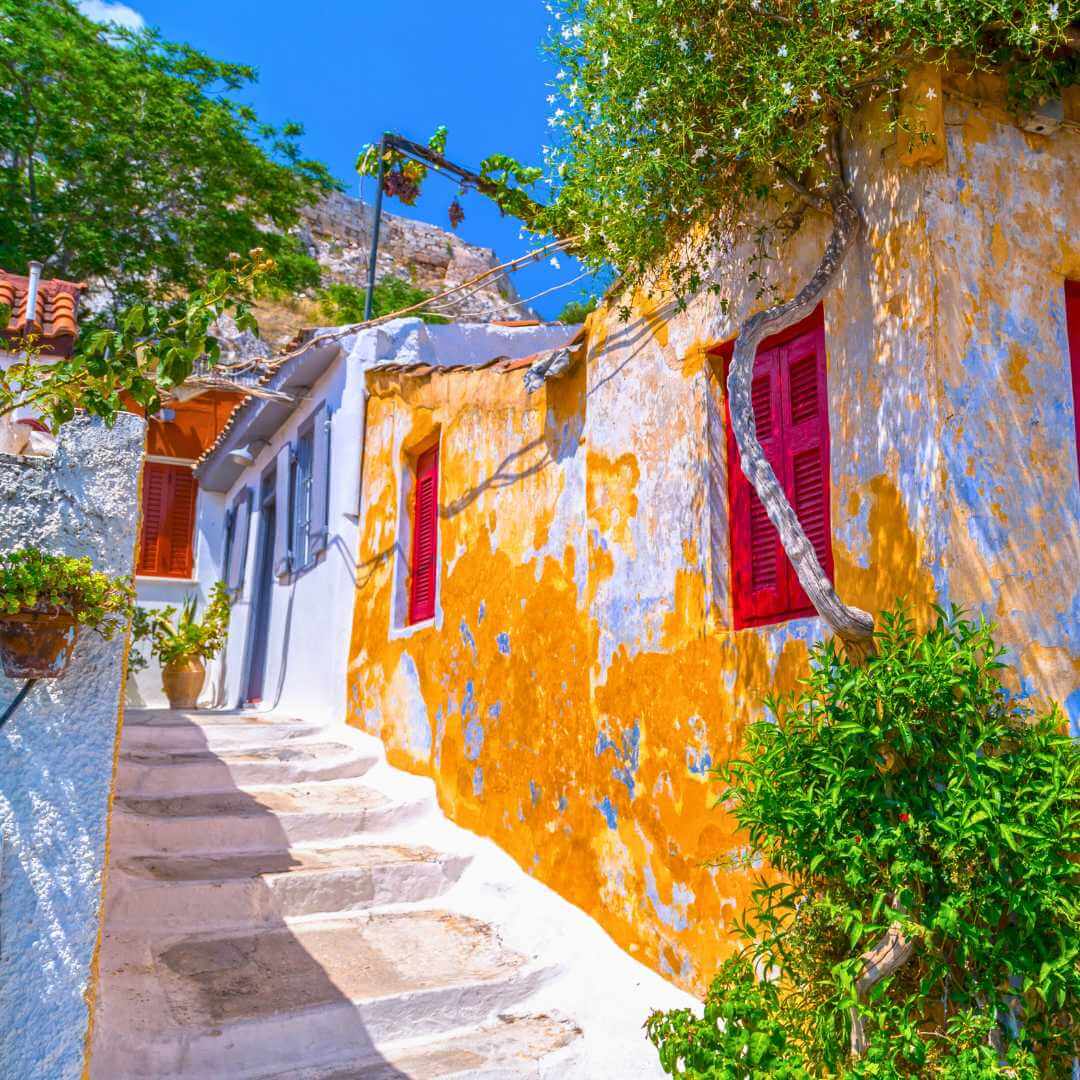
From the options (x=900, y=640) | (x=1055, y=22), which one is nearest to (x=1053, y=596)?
(x=900, y=640)

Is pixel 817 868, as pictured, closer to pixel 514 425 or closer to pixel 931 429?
pixel 931 429

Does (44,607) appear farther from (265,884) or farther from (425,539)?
(425,539)

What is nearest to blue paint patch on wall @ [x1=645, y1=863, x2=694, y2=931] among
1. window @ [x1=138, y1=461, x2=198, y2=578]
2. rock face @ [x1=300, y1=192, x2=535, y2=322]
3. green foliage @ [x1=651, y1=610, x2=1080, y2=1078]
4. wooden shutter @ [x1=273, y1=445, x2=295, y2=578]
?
green foliage @ [x1=651, y1=610, x2=1080, y2=1078]

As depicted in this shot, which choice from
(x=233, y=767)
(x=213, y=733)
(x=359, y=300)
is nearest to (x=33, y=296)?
(x=213, y=733)

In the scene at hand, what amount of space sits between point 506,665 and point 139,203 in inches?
545

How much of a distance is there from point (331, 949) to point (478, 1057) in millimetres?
1037

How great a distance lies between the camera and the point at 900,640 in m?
3.38

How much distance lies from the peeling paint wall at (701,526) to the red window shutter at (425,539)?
0.55m

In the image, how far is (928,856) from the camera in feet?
10.3

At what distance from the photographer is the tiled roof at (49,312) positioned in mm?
10477

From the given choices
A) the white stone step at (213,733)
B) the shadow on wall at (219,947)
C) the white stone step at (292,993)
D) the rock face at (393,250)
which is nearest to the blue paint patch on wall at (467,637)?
the shadow on wall at (219,947)

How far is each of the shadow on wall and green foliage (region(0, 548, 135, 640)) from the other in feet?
6.09

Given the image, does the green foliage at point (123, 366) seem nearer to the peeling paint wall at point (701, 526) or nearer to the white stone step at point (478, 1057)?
the peeling paint wall at point (701, 526)

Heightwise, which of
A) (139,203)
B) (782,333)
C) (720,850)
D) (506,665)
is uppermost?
(139,203)
